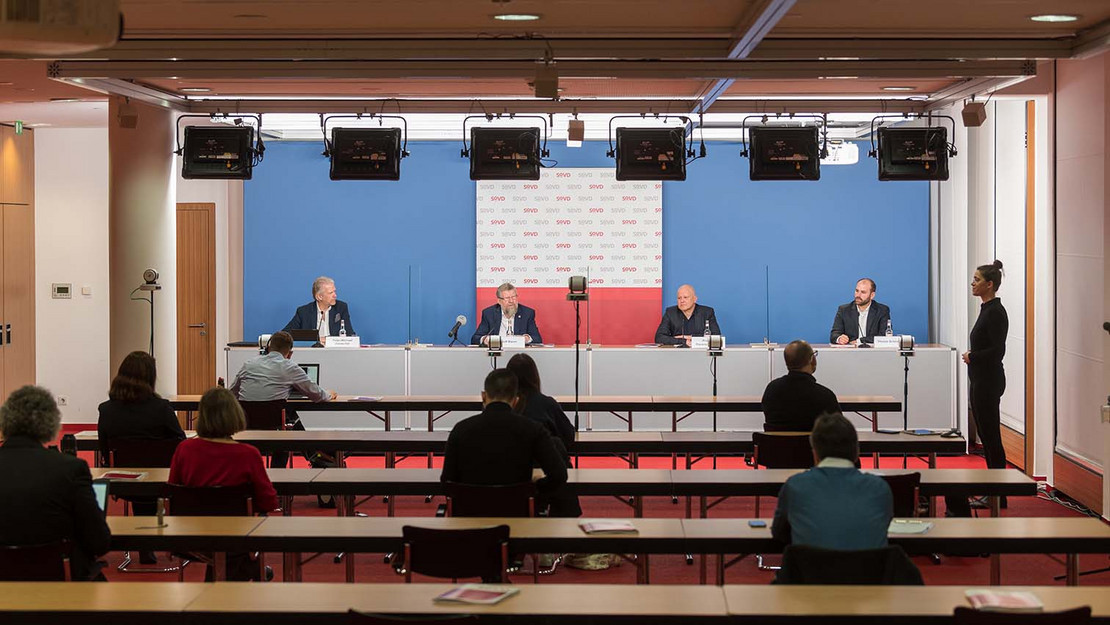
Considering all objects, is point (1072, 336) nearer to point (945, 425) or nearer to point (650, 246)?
point (945, 425)

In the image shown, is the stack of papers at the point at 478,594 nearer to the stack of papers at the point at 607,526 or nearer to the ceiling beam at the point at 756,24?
the stack of papers at the point at 607,526

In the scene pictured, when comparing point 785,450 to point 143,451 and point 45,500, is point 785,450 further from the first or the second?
point 45,500

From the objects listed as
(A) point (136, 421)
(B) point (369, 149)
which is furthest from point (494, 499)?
(B) point (369, 149)

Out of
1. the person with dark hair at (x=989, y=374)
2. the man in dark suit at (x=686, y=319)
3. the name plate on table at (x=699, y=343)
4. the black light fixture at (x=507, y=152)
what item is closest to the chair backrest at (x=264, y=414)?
the black light fixture at (x=507, y=152)

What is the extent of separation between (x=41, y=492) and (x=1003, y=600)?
3.05m

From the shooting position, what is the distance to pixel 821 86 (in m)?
8.38

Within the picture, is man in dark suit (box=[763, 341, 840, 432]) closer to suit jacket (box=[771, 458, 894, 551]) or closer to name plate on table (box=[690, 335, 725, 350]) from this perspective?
suit jacket (box=[771, 458, 894, 551])

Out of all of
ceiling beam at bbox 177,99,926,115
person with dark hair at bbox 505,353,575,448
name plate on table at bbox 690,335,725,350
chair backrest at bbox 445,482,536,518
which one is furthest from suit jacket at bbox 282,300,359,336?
chair backrest at bbox 445,482,536,518

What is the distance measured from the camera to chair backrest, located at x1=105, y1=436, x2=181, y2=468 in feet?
19.7

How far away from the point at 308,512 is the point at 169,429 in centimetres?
167

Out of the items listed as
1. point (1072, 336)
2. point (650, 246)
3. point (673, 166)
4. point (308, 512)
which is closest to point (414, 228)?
point (650, 246)

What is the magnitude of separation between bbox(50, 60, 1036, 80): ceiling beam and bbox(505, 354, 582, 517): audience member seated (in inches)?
77.3

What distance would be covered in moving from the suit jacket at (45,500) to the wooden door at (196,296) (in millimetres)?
8670

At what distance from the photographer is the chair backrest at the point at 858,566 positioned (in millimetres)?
3459
